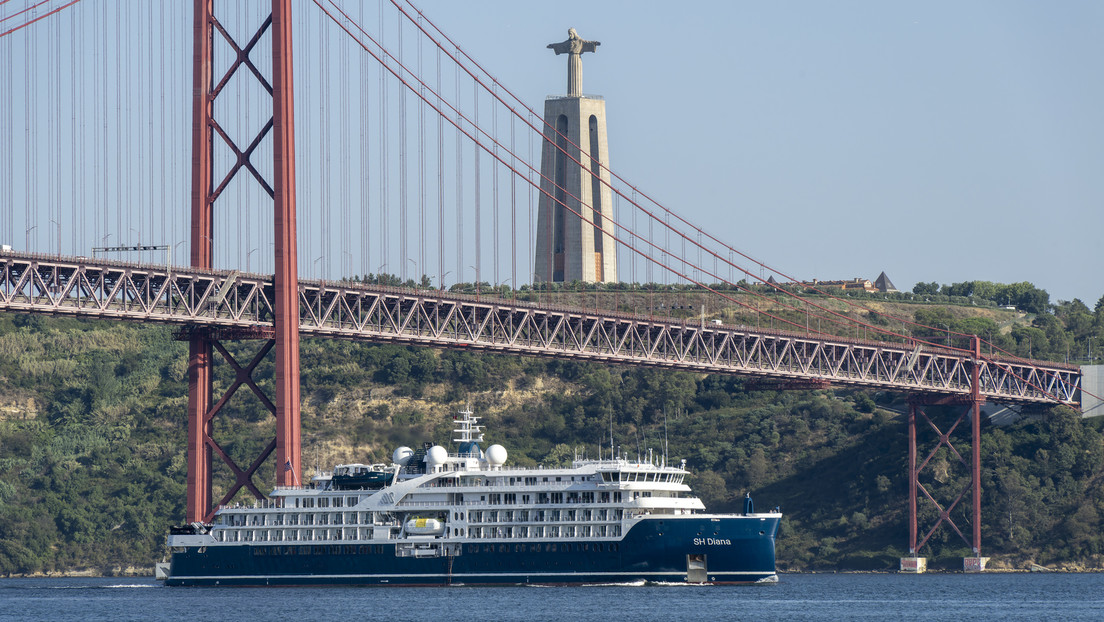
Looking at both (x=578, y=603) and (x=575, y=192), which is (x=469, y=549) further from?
(x=575, y=192)

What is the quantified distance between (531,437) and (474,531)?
2453 inches

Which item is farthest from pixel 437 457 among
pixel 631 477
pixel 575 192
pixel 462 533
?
pixel 575 192

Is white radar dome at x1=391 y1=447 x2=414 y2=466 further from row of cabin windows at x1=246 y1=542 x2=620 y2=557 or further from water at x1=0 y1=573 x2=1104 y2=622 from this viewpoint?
water at x1=0 y1=573 x2=1104 y2=622

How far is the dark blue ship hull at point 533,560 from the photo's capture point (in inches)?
3880

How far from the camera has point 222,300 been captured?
10550cm

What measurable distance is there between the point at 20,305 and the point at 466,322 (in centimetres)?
3071

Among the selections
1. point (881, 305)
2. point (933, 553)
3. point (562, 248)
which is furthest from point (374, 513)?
point (881, 305)

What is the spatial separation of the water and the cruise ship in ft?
3.84

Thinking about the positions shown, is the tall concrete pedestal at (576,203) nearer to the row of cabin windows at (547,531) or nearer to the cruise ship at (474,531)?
the cruise ship at (474,531)

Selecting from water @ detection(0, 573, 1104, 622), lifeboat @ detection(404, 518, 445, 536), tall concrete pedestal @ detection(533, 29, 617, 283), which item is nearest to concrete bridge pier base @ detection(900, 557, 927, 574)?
water @ detection(0, 573, 1104, 622)

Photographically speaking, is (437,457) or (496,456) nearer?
(437,457)

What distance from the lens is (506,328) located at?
126 m

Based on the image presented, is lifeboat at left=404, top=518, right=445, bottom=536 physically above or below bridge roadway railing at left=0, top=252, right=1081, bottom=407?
below

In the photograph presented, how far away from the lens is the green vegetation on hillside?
468 ft
